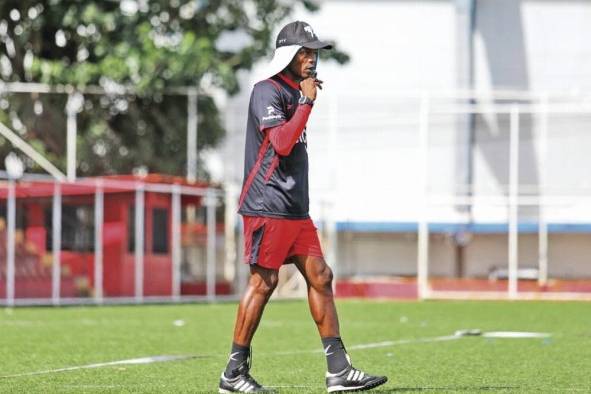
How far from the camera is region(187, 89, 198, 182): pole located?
92.9 feet

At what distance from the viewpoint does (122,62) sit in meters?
25.7

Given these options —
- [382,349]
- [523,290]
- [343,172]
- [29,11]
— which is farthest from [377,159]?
[382,349]

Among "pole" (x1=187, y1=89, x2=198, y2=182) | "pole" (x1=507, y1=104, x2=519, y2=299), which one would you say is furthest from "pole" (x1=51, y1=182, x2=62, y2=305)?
"pole" (x1=507, y1=104, x2=519, y2=299)

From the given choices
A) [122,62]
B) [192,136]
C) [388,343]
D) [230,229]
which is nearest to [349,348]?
[388,343]

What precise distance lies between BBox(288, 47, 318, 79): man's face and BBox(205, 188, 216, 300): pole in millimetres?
20241

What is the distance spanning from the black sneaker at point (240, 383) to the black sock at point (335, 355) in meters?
0.37

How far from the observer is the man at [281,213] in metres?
6.92

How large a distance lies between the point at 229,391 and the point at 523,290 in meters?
24.4

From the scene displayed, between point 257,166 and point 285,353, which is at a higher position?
point 257,166

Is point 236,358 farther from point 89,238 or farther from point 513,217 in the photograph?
point 513,217

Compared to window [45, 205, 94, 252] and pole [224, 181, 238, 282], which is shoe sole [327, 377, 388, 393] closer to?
window [45, 205, 94, 252]

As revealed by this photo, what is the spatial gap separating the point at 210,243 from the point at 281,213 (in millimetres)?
20713

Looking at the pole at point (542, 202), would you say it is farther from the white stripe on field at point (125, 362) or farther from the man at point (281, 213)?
the man at point (281, 213)

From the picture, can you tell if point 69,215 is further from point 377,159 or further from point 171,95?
point 377,159
